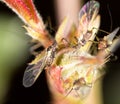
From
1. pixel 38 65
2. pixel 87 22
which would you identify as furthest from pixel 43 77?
pixel 87 22

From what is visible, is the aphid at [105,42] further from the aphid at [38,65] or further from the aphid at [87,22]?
the aphid at [38,65]

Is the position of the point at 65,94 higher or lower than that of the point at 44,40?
lower

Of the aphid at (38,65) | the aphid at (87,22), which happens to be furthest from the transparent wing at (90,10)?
the aphid at (38,65)

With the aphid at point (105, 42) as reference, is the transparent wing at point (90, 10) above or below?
above

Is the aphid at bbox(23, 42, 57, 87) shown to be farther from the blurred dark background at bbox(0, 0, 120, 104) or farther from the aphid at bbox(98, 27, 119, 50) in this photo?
the aphid at bbox(98, 27, 119, 50)

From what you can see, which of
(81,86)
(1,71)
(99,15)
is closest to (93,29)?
(99,15)

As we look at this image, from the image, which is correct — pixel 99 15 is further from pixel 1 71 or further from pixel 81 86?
pixel 1 71

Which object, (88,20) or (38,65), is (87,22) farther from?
(38,65)
